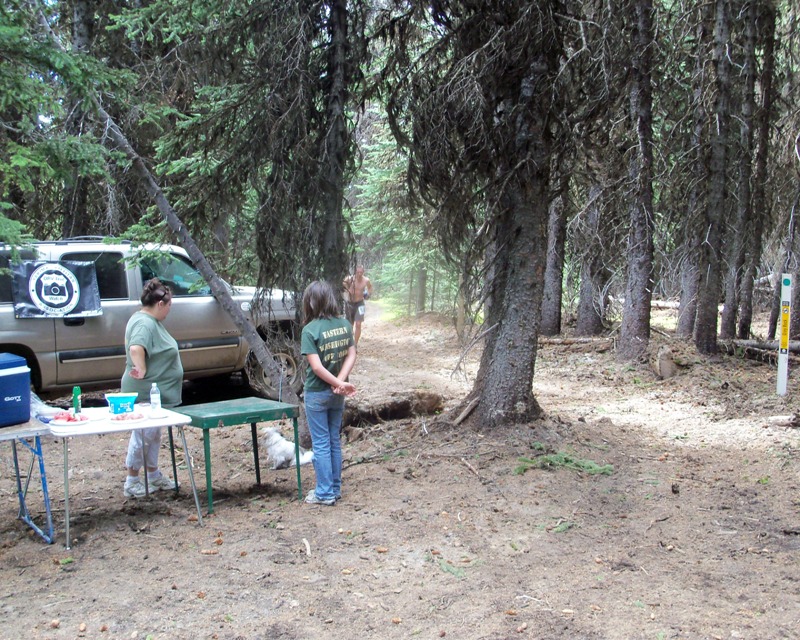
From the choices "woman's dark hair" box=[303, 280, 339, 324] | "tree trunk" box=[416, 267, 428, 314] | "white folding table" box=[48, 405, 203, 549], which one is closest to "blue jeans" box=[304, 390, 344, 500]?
"woman's dark hair" box=[303, 280, 339, 324]

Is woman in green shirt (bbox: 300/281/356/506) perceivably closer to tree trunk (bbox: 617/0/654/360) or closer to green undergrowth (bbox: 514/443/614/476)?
green undergrowth (bbox: 514/443/614/476)

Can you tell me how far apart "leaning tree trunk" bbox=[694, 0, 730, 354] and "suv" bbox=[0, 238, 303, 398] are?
22.6 feet

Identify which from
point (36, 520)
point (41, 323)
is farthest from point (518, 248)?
point (41, 323)

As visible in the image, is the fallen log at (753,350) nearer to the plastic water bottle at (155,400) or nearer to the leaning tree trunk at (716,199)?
the leaning tree trunk at (716,199)

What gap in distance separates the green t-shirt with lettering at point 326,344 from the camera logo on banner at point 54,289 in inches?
147

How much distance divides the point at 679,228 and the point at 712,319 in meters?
1.67

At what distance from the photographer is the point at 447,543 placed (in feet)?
15.0

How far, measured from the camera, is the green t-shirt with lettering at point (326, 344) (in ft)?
16.9

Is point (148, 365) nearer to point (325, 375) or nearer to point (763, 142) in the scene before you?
point (325, 375)

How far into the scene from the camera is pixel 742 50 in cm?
1131

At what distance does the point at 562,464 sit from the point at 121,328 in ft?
16.7

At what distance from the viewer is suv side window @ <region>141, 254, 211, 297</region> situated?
27.0ft

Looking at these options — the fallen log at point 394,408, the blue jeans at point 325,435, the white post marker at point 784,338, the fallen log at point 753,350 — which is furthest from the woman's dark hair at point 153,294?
the fallen log at point 753,350

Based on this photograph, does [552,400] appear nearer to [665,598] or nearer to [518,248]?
[518,248]
